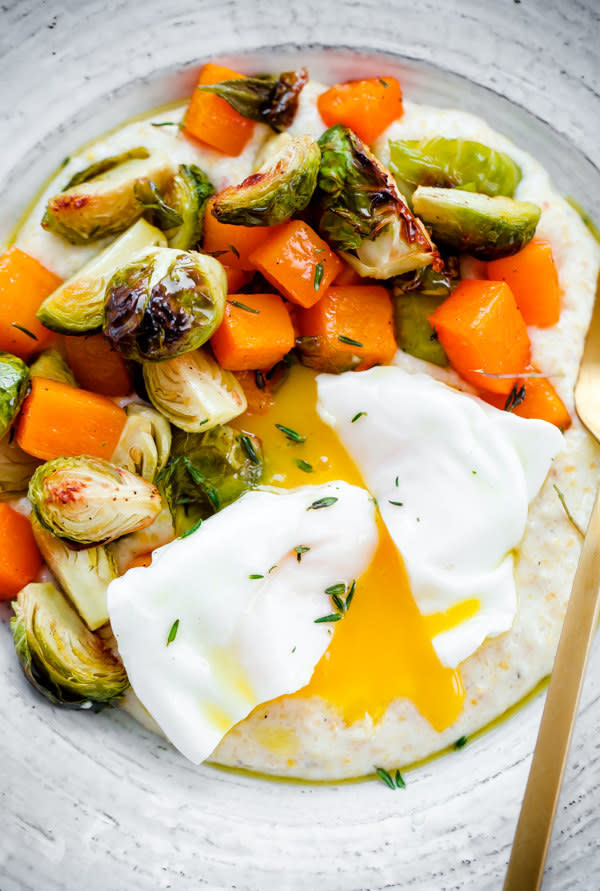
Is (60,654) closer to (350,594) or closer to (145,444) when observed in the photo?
(145,444)

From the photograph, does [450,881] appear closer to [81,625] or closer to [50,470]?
[81,625]

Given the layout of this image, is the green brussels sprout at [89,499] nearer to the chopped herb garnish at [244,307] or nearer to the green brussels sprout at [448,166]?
the chopped herb garnish at [244,307]

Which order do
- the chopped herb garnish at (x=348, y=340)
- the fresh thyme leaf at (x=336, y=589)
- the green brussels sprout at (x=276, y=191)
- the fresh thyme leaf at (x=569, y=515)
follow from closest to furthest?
the green brussels sprout at (x=276, y=191)
the fresh thyme leaf at (x=336, y=589)
the chopped herb garnish at (x=348, y=340)
the fresh thyme leaf at (x=569, y=515)

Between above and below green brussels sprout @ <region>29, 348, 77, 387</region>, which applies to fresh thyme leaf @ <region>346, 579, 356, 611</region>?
below

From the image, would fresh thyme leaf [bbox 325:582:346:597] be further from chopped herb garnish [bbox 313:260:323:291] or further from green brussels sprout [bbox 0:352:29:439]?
green brussels sprout [bbox 0:352:29:439]

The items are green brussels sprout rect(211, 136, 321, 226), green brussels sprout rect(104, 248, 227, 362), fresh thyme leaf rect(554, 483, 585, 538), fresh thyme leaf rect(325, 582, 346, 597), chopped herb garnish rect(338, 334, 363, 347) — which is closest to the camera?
green brussels sprout rect(104, 248, 227, 362)

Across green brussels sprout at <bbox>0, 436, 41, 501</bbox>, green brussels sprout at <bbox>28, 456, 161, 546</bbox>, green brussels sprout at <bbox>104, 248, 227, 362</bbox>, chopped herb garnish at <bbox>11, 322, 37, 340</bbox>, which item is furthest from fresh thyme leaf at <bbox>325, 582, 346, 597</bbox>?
chopped herb garnish at <bbox>11, 322, 37, 340</bbox>

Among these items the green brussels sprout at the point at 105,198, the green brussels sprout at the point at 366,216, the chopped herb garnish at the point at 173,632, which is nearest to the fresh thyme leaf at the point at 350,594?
the chopped herb garnish at the point at 173,632
